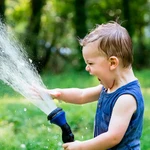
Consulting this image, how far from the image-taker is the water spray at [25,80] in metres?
2.88

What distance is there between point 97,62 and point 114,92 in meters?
0.21

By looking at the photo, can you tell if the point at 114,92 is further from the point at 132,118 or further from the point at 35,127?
the point at 35,127

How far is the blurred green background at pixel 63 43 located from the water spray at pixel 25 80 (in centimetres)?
171

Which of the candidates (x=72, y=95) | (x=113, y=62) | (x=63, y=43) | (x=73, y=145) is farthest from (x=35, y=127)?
(x=63, y=43)

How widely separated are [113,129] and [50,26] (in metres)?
16.2

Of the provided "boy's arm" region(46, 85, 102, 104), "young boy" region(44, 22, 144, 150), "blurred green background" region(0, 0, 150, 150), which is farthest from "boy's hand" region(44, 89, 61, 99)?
"blurred green background" region(0, 0, 150, 150)

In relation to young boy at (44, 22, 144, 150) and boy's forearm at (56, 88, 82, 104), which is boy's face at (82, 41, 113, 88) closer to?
young boy at (44, 22, 144, 150)

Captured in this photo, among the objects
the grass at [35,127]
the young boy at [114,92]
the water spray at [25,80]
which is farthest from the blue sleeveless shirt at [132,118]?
the grass at [35,127]

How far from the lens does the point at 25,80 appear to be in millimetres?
3287

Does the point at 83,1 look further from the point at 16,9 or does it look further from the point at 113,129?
the point at 113,129

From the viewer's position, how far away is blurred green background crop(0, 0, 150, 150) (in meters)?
6.05

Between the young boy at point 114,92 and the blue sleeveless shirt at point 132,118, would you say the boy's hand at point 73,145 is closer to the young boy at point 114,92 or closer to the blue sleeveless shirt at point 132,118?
the young boy at point 114,92

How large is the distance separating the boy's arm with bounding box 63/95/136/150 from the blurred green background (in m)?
2.43

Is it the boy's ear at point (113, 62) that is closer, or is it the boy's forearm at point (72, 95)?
the boy's ear at point (113, 62)
